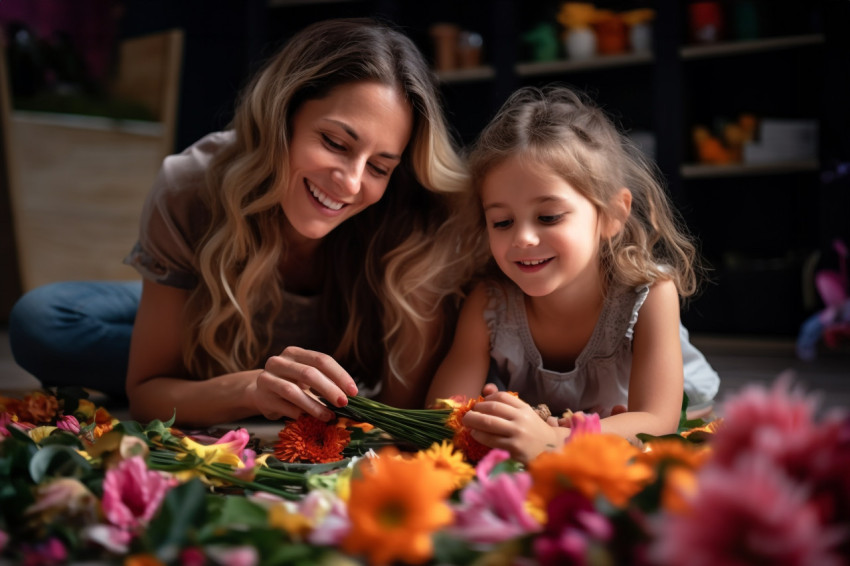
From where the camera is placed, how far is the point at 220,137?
1.57 m

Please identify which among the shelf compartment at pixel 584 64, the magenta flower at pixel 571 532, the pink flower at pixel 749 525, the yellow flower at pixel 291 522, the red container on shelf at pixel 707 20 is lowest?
the yellow flower at pixel 291 522

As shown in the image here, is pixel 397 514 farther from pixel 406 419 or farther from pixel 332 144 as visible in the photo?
pixel 332 144

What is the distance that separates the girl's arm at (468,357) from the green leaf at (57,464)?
2.24 feet

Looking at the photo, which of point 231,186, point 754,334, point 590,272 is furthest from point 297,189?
point 754,334

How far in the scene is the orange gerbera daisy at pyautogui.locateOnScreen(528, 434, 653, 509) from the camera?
1.81ft

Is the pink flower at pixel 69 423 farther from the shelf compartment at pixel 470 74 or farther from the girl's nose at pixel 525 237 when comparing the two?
the shelf compartment at pixel 470 74

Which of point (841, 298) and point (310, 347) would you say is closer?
point (841, 298)

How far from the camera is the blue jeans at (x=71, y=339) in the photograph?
1.79 metres

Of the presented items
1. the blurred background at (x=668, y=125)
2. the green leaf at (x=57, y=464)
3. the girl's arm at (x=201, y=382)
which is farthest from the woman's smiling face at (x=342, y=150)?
the blurred background at (x=668, y=125)

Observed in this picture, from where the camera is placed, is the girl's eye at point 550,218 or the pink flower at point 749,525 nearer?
the pink flower at point 749,525

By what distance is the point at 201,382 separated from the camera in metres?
1.35

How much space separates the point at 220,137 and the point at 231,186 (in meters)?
0.28

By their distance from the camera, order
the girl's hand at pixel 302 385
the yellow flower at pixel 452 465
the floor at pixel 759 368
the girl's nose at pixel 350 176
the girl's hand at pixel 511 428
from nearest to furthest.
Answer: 1. the yellow flower at pixel 452 465
2. the girl's hand at pixel 511 428
3. the girl's hand at pixel 302 385
4. the girl's nose at pixel 350 176
5. the floor at pixel 759 368

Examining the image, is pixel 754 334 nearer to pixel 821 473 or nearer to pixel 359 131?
pixel 359 131
